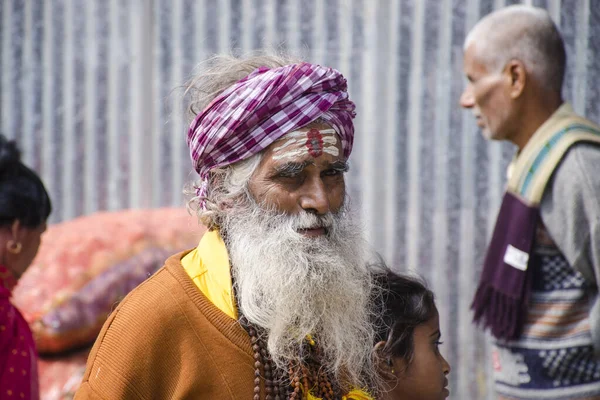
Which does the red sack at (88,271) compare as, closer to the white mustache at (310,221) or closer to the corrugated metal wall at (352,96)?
the corrugated metal wall at (352,96)

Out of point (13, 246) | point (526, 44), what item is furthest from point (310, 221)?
point (526, 44)

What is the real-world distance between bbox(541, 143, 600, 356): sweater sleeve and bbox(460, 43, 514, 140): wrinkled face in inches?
17.8

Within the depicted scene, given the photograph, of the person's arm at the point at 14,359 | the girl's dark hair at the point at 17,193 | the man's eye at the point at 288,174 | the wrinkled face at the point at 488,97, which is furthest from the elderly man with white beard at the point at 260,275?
the wrinkled face at the point at 488,97

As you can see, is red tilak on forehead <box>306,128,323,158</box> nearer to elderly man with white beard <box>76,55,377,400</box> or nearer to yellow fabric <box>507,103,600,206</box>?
elderly man with white beard <box>76,55,377,400</box>

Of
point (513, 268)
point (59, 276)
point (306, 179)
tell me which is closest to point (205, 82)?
point (306, 179)

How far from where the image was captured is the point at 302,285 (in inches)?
94.3

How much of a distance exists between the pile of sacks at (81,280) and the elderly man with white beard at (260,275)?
1.84 m

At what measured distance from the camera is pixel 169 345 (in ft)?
7.29

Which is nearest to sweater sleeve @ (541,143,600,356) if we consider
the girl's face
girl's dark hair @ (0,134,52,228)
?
the girl's face

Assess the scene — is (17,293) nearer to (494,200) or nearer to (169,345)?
(169,345)

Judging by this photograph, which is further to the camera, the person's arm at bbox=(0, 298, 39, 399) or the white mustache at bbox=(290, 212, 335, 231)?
the person's arm at bbox=(0, 298, 39, 399)

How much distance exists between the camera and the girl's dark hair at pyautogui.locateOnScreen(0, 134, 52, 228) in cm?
333

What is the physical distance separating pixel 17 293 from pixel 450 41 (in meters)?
2.77

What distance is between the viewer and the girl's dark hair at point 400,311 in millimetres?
2496
